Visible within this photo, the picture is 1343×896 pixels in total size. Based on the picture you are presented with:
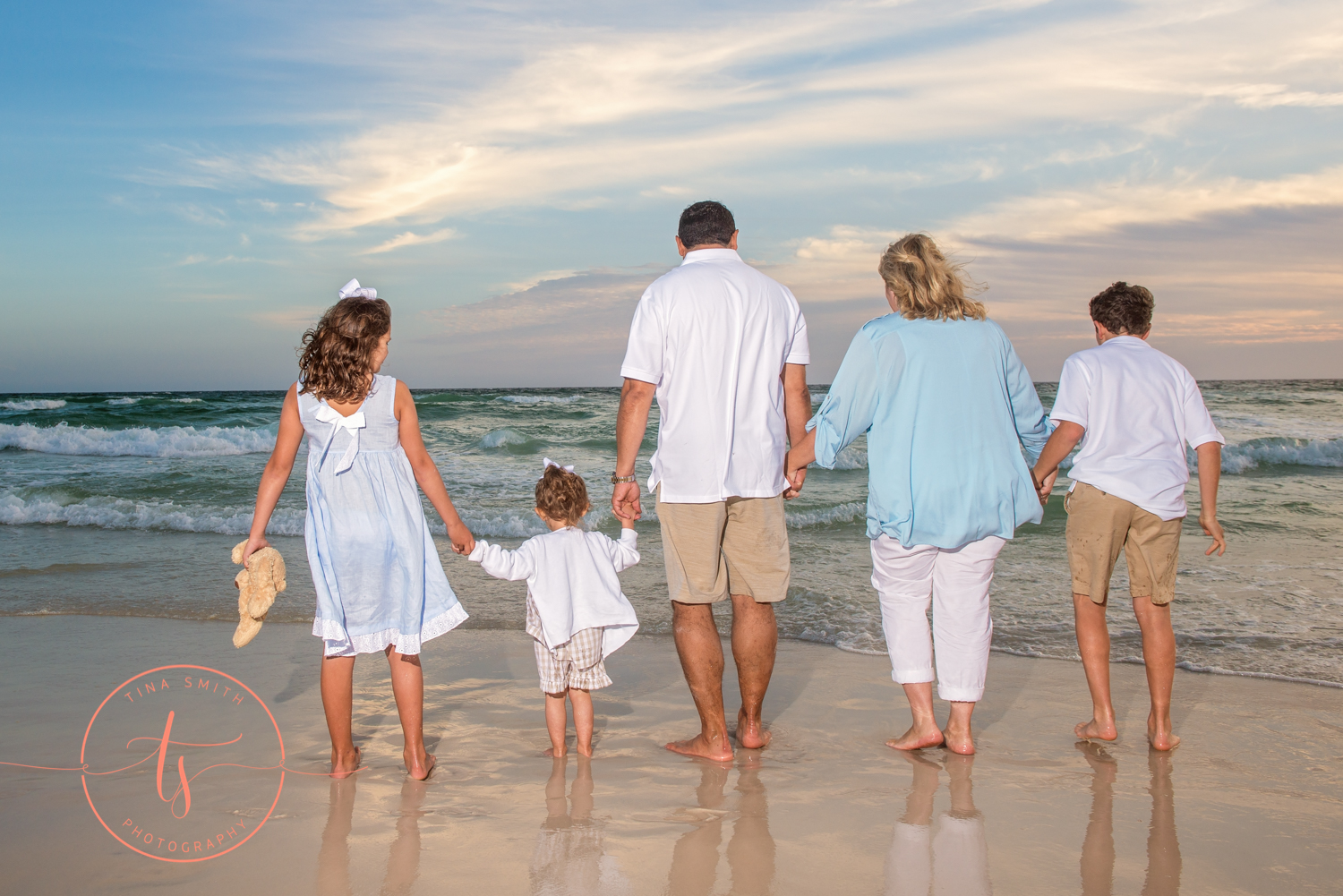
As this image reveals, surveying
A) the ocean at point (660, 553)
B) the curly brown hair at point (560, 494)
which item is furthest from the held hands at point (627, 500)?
the ocean at point (660, 553)

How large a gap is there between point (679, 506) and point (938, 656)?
117cm

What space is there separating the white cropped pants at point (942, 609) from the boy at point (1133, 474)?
492mm

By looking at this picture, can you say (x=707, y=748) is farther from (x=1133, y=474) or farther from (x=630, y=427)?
(x=1133, y=474)

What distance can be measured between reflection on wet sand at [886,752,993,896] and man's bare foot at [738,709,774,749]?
2.06 feet

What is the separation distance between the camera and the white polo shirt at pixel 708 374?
3318 millimetres

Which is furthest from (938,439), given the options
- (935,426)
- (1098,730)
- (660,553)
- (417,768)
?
(660,553)

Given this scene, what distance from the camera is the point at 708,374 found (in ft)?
10.9

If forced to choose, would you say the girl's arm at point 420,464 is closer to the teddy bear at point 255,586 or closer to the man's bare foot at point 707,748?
the teddy bear at point 255,586

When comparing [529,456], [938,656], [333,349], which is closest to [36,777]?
[333,349]

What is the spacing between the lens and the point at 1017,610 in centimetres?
614

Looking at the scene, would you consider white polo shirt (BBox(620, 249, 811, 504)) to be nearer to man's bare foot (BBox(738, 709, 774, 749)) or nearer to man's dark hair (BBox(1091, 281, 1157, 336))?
man's bare foot (BBox(738, 709, 774, 749))

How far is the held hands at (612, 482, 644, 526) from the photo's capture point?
11.0 ft

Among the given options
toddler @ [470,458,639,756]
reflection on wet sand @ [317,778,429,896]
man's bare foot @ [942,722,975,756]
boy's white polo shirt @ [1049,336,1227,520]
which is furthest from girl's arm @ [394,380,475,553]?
boy's white polo shirt @ [1049,336,1227,520]

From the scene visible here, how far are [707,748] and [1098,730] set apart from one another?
1.63 m
